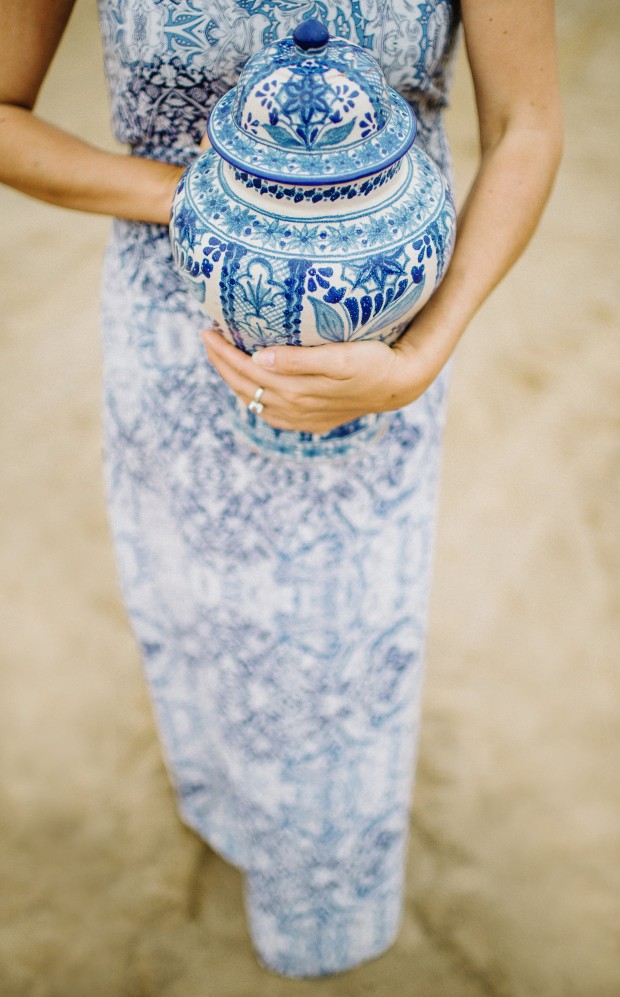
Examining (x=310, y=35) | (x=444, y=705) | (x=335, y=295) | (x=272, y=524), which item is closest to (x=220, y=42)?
(x=310, y=35)

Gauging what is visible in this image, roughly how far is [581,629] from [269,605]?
38.7 inches

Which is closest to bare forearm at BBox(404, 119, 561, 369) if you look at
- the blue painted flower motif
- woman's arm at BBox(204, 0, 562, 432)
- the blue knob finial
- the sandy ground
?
woman's arm at BBox(204, 0, 562, 432)

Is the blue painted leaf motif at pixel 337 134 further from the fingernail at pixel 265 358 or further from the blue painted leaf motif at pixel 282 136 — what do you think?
the fingernail at pixel 265 358

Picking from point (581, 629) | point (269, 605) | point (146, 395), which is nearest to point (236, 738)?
point (269, 605)

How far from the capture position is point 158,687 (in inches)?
46.8

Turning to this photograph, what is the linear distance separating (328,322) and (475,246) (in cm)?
21

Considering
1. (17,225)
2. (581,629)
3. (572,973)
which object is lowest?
(572,973)

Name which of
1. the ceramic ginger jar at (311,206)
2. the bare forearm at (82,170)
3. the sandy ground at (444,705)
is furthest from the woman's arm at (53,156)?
the sandy ground at (444,705)

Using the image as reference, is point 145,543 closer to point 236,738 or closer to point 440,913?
point 236,738

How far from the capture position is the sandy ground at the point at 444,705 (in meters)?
1.25

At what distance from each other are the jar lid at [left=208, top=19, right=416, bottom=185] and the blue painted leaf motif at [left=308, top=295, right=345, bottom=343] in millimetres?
83

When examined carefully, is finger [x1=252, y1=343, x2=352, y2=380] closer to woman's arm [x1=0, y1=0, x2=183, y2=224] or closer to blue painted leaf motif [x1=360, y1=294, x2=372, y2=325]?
blue painted leaf motif [x1=360, y1=294, x2=372, y2=325]

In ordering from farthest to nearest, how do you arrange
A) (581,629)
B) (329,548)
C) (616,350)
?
1. (616,350)
2. (581,629)
3. (329,548)

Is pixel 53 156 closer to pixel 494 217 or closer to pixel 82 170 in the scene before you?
pixel 82 170
